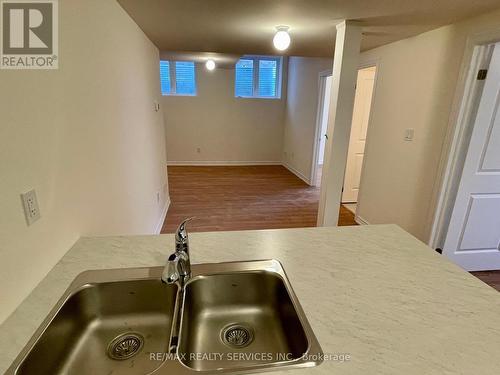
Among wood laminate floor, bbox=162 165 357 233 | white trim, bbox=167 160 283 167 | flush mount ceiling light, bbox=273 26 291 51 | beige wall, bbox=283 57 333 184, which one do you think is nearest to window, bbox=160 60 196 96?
white trim, bbox=167 160 283 167

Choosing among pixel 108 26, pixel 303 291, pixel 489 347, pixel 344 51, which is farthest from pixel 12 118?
pixel 344 51

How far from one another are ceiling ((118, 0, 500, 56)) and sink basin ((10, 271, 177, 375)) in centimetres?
178

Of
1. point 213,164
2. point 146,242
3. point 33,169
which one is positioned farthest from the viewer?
point 213,164

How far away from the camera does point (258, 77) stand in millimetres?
6301

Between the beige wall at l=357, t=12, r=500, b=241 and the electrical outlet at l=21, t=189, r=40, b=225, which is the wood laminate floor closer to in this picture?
the beige wall at l=357, t=12, r=500, b=241

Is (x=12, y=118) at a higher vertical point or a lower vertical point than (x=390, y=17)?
lower

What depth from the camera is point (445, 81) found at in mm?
2252

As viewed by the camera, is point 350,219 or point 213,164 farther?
point 213,164

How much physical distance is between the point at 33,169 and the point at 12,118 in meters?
0.17

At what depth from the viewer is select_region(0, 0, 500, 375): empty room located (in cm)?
76

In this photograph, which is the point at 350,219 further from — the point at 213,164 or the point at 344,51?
the point at 213,164

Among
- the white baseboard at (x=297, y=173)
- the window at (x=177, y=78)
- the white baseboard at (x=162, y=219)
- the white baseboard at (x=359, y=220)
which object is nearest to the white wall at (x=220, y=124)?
the window at (x=177, y=78)

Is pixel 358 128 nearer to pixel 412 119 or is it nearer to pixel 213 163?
pixel 412 119

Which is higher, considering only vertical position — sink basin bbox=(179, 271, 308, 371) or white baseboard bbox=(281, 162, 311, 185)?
sink basin bbox=(179, 271, 308, 371)
